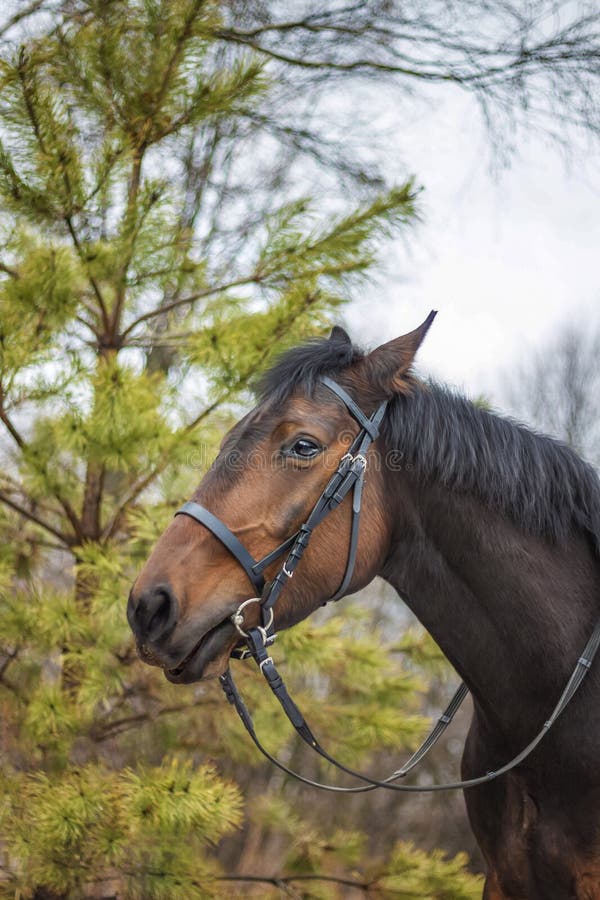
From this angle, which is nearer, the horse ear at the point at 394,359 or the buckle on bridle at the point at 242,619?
the buckle on bridle at the point at 242,619

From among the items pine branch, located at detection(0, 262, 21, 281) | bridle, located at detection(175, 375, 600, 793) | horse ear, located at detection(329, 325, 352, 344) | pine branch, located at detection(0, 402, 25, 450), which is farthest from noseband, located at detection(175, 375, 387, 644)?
pine branch, located at detection(0, 262, 21, 281)

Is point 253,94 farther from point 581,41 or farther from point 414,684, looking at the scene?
point 414,684

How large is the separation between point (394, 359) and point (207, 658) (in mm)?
1005

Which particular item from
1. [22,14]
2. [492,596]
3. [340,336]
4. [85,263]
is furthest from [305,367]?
[22,14]

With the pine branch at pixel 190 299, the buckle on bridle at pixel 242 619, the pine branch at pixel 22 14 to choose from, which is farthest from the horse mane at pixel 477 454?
the pine branch at pixel 22 14

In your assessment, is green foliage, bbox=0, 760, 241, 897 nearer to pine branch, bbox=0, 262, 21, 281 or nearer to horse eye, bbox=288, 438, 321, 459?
horse eye, bbox=288, 438, 321, 459

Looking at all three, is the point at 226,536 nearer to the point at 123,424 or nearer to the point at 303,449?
the point at 303,449

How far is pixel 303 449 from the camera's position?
7.00ft

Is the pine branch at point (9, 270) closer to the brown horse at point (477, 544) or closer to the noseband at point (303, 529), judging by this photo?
the brown horse at point (477, 544)

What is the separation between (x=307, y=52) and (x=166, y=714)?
3502 mm

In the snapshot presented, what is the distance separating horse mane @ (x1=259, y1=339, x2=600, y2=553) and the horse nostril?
2.16 feet

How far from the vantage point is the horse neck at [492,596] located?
7.31 ft

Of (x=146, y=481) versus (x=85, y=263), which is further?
(x=146, y=481)

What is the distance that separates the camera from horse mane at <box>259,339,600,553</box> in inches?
88.1
